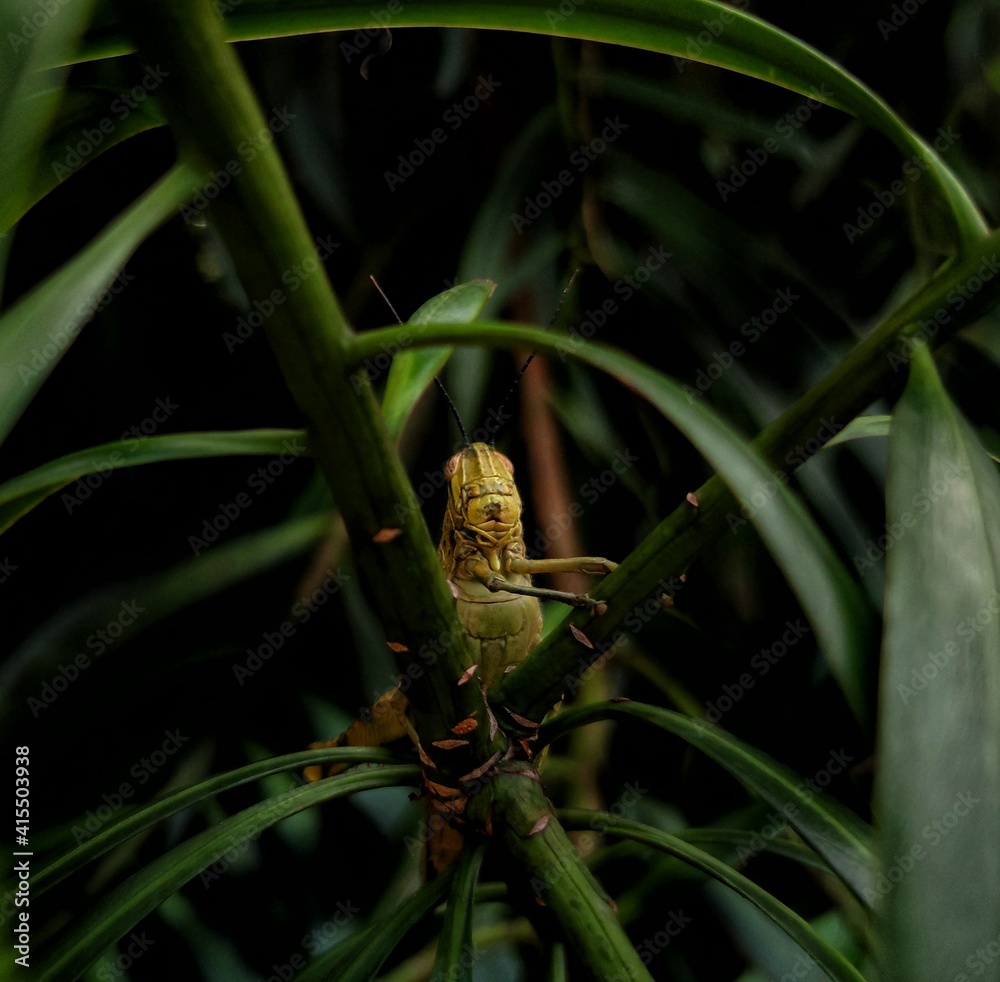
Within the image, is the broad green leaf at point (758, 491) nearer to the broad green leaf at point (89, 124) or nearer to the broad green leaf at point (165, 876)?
the broad green leaf at point (89, 124)

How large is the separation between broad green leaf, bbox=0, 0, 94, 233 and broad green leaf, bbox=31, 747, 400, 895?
33cm

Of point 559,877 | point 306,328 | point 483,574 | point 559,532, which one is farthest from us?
point 559,532

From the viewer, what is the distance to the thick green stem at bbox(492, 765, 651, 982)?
1.29 ft

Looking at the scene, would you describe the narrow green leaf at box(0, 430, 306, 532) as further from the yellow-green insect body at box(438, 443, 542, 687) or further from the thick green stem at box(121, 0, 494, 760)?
the yellow-green insect body at box(438, 443, 542, 687)

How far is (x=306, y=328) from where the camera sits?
31 cm

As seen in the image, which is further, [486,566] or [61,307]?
[486,566]

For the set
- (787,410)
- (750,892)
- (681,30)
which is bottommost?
(750,892)

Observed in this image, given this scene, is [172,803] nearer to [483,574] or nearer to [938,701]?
[483,574]

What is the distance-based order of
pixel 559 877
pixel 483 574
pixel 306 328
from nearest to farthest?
pixel 306 328 < pixel 559 877 < pixel 483 574

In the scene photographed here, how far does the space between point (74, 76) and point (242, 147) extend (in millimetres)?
159

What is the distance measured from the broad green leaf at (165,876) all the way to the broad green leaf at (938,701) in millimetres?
279

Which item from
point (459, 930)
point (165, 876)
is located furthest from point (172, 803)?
point (459, 930)

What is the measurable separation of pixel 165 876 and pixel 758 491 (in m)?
0.34

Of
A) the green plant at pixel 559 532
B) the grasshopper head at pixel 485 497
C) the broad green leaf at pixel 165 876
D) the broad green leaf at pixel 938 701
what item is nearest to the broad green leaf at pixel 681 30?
the green plant at pixel 559 532
